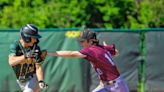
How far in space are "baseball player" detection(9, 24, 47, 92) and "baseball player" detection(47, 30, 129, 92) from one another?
0.28 metres

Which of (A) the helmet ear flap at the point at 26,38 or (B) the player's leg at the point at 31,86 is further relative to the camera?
(B) the player's leg at the point at 31,86

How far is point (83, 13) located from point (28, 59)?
11.6m

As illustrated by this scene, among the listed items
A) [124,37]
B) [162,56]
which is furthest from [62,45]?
[162,56]

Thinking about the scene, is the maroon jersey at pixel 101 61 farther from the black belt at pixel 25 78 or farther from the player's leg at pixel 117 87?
the black belt at pixel 25 78

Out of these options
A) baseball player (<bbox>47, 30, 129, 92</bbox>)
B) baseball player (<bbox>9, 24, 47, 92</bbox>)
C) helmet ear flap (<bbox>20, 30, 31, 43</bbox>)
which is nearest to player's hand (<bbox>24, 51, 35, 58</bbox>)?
baseball player (<bbox>9, 24, 47, 92</bbox>)

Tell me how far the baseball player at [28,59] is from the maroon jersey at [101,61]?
0.66 metres

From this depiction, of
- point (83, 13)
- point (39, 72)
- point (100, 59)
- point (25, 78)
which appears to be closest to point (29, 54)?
point (39, 72)

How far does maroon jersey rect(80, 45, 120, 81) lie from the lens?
814 centimetres

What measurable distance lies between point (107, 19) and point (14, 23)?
3196mm

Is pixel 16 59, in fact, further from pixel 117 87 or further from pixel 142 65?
pixel 142 65

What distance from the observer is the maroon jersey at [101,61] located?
8141 millimetres

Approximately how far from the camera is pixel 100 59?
26.8ft

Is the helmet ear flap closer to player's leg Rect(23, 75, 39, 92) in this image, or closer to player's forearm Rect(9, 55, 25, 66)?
player's forearm Rect(9, 55, 25, 66)

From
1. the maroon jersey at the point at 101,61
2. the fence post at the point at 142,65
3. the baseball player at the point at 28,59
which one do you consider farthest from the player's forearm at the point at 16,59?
the fence post at the point at 142,65
